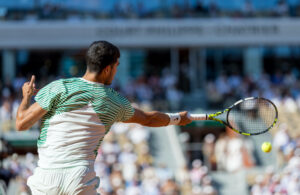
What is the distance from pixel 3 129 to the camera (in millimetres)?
17016

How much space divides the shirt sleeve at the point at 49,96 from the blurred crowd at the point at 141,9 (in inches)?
766

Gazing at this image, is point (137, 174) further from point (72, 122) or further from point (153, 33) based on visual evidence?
point (72, 122)

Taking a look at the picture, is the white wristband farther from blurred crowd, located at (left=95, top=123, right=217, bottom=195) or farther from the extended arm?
blurred crowd, located at (left=95, top=123, right=217, bottom=195)

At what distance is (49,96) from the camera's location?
3654 millimetres

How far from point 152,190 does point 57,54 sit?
462 inches

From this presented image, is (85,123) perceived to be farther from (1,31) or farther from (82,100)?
(1,31)

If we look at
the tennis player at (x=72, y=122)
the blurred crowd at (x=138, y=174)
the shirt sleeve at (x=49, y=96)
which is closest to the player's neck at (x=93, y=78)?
the tennis player at (x=72, y=122)

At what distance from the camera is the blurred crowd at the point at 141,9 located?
22719mm

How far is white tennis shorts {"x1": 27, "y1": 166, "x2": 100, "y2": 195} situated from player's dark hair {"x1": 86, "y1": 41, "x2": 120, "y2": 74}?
2.12 ft

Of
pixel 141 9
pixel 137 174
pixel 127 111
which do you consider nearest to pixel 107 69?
pixel 127 111

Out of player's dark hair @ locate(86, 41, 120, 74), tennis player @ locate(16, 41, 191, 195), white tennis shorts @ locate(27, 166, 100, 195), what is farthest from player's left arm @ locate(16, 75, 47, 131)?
player's dark hair @ locate(86, 41, 120, 74)

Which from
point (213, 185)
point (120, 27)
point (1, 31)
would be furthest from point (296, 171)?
point (1, 31)

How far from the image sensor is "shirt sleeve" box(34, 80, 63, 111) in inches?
143

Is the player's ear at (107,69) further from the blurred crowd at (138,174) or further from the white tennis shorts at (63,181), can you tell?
the blurred crowd at (138,174)
